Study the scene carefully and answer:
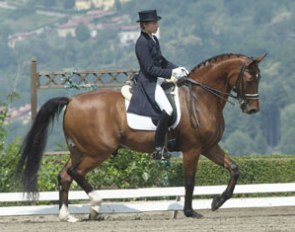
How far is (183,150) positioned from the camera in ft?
48.1

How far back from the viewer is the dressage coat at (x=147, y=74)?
14469 mm

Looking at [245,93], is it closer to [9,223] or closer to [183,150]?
[183,150]

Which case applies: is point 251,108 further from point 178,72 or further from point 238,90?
point 178,72

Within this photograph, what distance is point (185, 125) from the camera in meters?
14.6

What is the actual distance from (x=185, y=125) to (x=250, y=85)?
1.02 m

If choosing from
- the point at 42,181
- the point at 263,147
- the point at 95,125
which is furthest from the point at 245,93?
the point at 263,147

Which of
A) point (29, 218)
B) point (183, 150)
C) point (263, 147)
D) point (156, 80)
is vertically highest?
point (156, 80)

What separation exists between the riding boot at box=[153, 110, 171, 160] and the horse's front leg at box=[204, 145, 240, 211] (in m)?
0.65

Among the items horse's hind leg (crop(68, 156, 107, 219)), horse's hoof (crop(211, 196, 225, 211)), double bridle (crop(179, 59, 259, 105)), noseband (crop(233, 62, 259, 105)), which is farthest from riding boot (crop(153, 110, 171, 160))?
noseband (crop(233, 62, 259, 105))

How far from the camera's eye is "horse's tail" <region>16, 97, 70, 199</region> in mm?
14967

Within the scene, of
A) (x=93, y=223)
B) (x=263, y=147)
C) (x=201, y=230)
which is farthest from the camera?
(x=263, y=147)

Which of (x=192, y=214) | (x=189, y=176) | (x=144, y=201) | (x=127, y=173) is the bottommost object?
(x=144, y=201)

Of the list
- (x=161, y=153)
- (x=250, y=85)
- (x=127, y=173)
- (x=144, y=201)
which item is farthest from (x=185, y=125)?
(x=127, y=173)

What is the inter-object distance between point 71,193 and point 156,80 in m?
Result: 2.35
